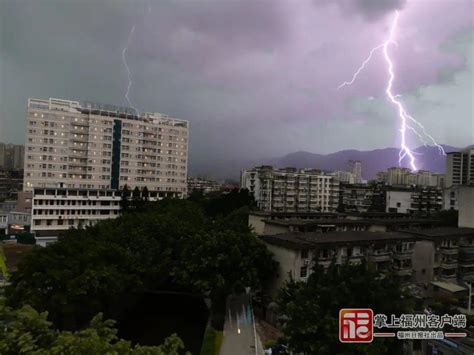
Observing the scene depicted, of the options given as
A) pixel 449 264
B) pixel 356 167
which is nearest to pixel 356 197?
pixel 356 167

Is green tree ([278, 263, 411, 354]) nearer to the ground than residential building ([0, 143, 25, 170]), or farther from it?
nearer to the ground

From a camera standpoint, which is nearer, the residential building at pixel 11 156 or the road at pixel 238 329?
the road at pixel 238 329

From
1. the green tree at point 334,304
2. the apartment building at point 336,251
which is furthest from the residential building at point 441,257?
the green tree at point 334,304

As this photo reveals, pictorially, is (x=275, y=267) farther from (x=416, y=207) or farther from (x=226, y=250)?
(x=416, y=207)

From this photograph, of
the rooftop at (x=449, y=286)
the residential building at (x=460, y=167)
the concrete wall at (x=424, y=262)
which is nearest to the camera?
the rooftop at (x=449, y=286)

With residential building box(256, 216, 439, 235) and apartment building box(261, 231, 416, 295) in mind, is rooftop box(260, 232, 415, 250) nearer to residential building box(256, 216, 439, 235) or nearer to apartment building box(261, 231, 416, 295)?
apartment building box(261, 231, 416, 295)

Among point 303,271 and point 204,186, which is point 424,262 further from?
point 204,186

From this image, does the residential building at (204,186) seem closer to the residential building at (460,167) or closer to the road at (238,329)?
the residential building at (460,167)

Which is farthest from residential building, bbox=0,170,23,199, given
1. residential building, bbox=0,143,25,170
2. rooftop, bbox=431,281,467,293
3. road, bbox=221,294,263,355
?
rooftop, bbox=431,281,467,293
